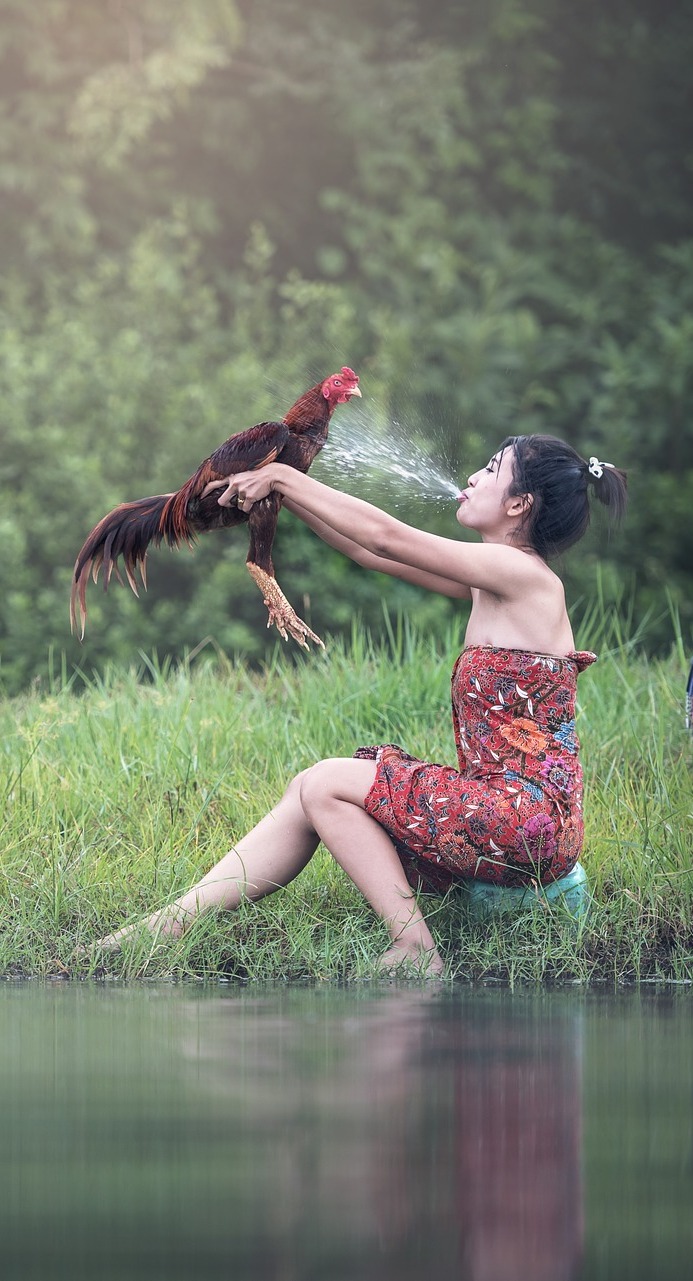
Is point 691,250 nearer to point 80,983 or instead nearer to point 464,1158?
point 80,983

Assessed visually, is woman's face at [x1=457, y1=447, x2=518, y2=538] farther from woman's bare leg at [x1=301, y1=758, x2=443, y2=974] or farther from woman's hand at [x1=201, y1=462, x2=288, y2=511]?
woman's bare leg at [x1=301, y1=758, x2=443, y2=974]

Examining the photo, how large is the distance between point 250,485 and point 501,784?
911 millimetres

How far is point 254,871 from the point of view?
428cm

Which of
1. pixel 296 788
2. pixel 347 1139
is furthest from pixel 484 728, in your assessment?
pixel 347 1139

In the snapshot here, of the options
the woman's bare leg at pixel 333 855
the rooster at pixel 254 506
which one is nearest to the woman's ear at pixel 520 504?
the rooster at pixel 254 506

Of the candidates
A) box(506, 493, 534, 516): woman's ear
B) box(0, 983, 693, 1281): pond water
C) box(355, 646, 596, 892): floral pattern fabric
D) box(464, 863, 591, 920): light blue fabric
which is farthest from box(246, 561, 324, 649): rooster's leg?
box(0, 983, 693, 1281): pond water

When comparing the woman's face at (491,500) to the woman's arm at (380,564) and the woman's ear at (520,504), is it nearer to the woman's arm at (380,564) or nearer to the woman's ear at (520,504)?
the woman's ear at (520,504)

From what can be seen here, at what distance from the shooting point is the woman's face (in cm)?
418

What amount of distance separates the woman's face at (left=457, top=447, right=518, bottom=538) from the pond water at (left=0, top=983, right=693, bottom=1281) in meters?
1.14

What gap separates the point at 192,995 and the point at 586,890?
1047mm

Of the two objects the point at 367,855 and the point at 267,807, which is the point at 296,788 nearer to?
the point at 367,855

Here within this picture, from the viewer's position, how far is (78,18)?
9.70 meters

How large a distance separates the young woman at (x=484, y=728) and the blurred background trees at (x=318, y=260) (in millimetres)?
3564

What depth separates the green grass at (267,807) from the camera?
427cm
